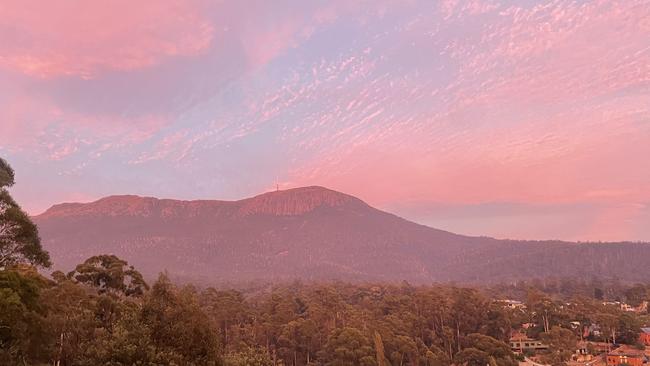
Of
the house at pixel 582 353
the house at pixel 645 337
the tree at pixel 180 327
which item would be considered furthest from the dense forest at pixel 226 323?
the house at pixel 582 353

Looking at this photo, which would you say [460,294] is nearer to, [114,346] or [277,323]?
[277,323]

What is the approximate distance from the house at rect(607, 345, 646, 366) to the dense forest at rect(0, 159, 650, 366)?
4476 mm

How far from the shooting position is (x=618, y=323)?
206 ft

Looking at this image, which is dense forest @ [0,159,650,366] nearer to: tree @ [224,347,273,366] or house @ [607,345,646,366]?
tree @ [224,347,273,366]

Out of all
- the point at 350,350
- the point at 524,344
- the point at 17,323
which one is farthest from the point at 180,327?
the point at 524,344

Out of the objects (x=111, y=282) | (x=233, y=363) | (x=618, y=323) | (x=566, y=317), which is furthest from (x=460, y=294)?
(x=233, y=363)

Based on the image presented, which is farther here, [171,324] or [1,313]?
[1,313]

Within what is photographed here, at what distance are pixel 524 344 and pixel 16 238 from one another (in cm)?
6394

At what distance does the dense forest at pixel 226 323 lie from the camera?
15.6 metres

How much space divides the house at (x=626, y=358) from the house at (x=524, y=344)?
7.81 metres

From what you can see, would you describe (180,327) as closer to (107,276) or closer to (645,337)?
(107,276)

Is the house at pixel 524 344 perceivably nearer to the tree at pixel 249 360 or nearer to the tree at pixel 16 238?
the tree at pixel 249 360

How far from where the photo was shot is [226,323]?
198ft

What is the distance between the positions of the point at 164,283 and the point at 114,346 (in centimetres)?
269
